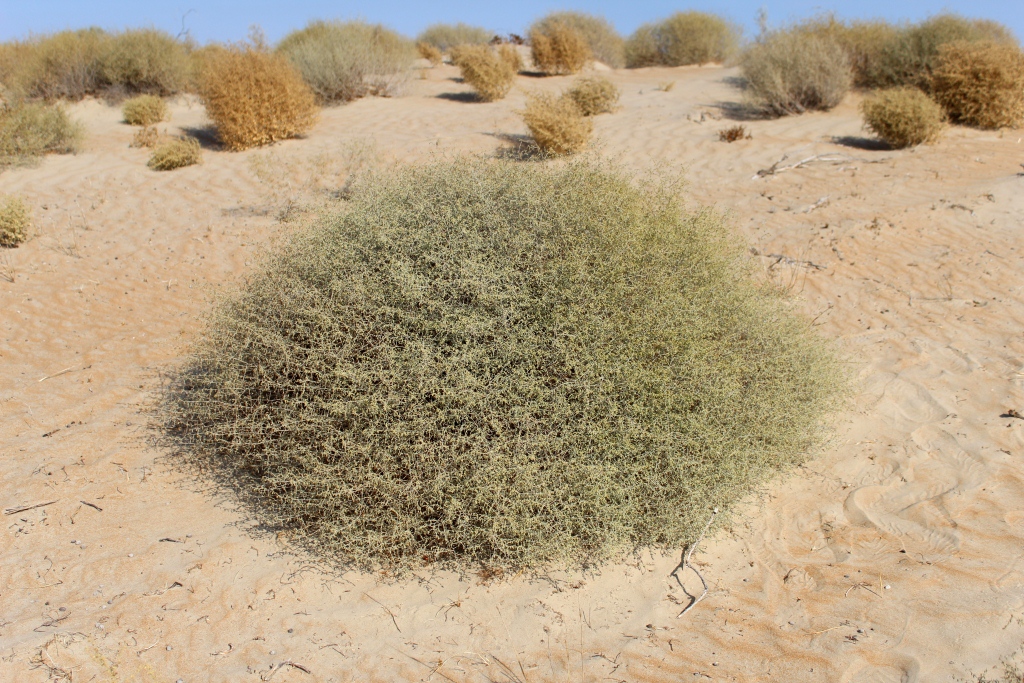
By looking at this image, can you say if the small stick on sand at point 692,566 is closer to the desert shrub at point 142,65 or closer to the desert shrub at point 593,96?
the desert shrub at point 593,96

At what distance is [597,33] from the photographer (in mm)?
21078

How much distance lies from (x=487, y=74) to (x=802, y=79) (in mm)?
5549

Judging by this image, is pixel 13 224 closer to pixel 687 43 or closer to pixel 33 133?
pixel 33 133

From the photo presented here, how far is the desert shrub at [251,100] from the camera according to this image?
32.3ft

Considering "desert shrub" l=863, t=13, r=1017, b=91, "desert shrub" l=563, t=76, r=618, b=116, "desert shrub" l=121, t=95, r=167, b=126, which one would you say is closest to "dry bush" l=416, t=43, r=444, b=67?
"desert shrub" l=563, t=76, r=618, b=116

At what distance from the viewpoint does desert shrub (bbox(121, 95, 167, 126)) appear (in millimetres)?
11305

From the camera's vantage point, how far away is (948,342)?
16.1 ft

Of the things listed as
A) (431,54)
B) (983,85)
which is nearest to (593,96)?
(983,85)

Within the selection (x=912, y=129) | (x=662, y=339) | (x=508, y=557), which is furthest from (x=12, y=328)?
(x=912, y=129)

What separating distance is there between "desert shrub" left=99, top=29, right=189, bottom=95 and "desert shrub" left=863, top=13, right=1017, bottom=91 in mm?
12789

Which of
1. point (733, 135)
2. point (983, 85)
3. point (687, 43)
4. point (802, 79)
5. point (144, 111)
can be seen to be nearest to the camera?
point (733, 135)

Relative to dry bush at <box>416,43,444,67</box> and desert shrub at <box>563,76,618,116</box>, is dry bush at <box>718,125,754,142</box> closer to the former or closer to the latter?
desert shrub at <box>563,76,618,116</box>

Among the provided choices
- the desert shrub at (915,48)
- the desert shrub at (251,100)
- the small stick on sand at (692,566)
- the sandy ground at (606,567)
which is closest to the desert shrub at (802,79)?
the desert shrub at (915,48)

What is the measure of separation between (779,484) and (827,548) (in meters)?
0.46
